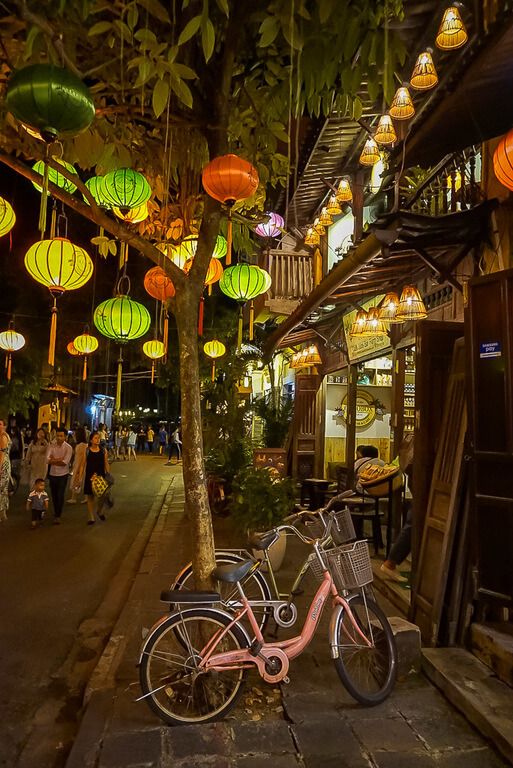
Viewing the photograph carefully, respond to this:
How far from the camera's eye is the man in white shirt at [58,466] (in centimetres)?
1184

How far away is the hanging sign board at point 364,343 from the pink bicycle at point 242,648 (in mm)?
6291

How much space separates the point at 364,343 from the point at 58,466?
24.8ft

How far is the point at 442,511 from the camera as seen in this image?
546cm

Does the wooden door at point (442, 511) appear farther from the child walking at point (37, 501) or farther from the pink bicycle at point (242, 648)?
the child walking at point (37, 501)

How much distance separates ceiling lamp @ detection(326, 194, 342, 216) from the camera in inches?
472

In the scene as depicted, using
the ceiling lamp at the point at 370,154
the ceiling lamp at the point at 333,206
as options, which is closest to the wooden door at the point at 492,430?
the ceiling lamp at the point at 370,154

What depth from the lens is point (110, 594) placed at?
24.1 feet

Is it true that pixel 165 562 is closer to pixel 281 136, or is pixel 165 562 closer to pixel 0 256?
pixel 281 136

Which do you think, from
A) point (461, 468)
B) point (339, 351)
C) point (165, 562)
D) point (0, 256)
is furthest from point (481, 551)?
point (0, 256)

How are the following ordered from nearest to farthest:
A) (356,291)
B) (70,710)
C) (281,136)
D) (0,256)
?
(70,710) → (281,136) → (356,291) → (0,256)

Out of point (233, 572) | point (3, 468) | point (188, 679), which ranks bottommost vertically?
point (188, 679)

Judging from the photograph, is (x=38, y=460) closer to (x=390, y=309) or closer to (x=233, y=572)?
(x=390, y=309)

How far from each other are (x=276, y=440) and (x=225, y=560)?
980cm

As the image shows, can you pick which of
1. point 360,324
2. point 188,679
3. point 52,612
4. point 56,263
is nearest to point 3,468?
point 52,612
